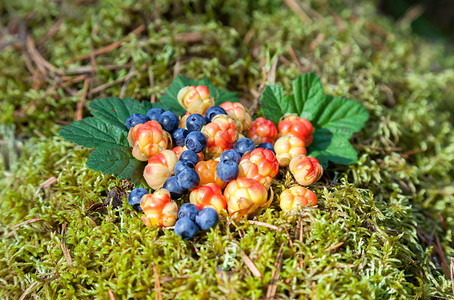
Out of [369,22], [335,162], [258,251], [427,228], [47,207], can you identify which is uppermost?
[369,22]

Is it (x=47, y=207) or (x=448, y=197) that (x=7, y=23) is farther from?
(x=448, y=197)

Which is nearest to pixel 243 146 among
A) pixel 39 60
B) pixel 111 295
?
pixel 111 295

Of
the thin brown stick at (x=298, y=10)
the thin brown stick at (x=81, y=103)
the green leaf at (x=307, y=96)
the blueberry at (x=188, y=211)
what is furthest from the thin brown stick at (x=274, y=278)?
the thin brown stick at (x=298, y=10)

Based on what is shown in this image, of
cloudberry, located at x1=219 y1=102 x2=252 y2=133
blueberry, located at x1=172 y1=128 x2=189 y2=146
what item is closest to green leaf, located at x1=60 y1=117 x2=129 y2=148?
blueberry, located at x1=172 y1=128 x2=189 y2=146

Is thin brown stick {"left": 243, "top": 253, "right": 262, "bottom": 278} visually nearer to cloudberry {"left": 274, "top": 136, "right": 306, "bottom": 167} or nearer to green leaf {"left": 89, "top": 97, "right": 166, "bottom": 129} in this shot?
cloudberry {"left": 274, "top": 136, "right": 306, "bottom": 167}

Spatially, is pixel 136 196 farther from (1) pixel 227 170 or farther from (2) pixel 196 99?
(2) pixel 196 99

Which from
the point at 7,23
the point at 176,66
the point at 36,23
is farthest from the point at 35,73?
the point at 176,66
